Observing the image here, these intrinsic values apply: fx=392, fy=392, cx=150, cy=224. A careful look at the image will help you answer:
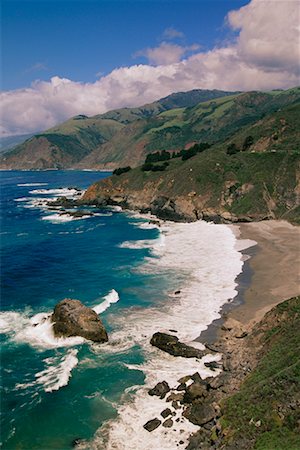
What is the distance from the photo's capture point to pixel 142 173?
4537 inches

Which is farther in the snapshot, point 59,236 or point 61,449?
point 59,236

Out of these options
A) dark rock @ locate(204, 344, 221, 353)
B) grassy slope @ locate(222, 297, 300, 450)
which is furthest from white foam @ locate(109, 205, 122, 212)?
grassy slope @ locate(222, 297, 300, 450)

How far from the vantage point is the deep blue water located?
24.3 m

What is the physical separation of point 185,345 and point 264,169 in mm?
67284

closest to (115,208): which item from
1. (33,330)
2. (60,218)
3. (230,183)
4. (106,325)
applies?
(60,218)

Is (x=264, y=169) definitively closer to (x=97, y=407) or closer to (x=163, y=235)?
(x=163, y=235)

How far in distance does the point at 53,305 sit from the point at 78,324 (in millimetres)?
8024

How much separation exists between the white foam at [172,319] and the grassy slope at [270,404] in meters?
3.23

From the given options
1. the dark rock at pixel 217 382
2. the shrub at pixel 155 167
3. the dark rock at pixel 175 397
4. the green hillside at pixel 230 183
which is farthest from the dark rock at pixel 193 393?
the shrub at pixel 155 167

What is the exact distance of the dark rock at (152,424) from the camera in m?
23.0

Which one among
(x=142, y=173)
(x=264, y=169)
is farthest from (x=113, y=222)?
(x=264, y=169)

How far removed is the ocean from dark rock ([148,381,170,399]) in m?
0.66

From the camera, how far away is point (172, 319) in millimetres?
37750

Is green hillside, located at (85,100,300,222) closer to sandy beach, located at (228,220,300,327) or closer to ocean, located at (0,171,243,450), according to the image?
sandy beach, located at (228,220,300,327)
